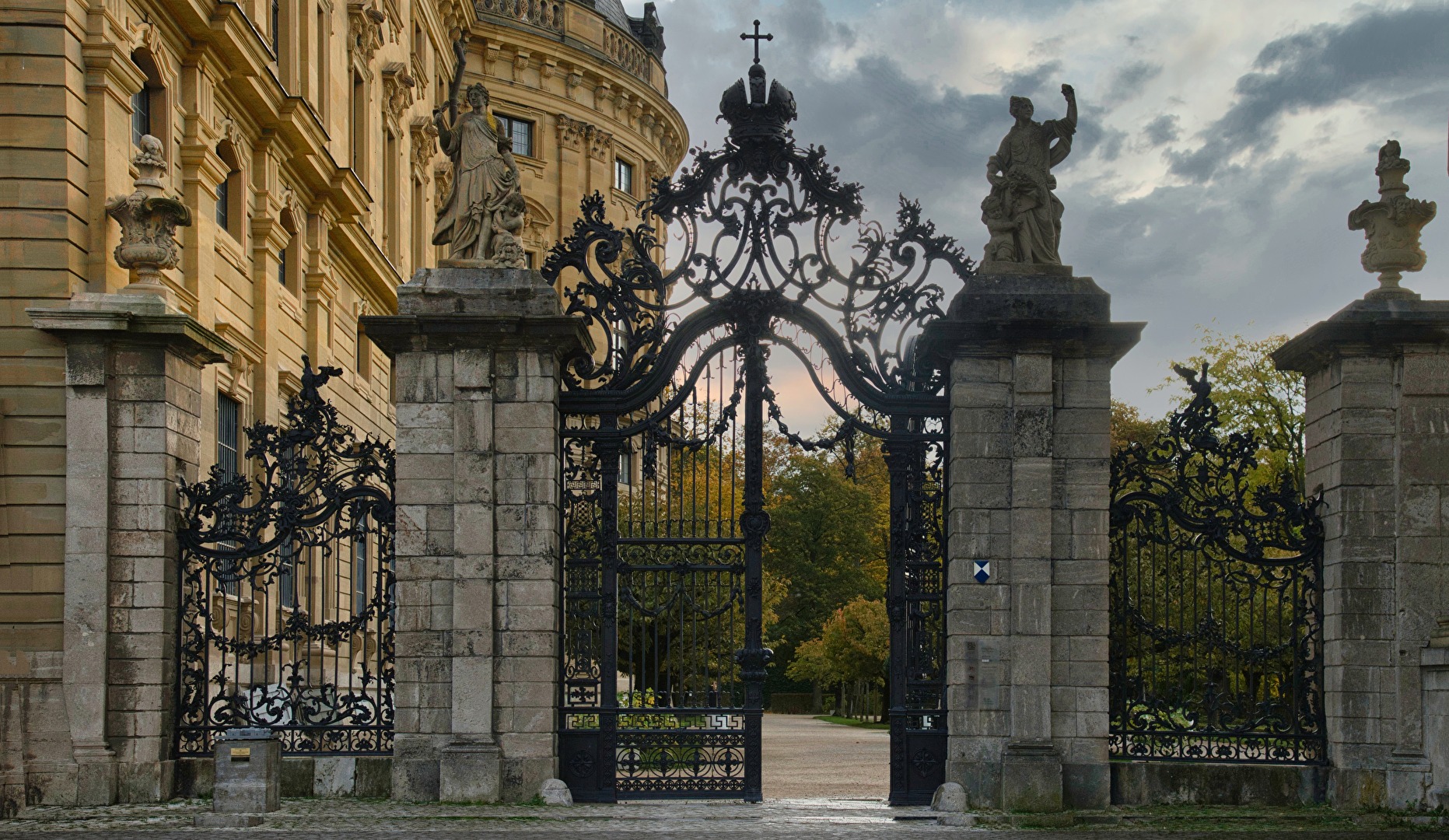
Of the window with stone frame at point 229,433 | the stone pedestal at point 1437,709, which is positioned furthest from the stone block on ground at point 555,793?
the window with stone frame at point 229,433

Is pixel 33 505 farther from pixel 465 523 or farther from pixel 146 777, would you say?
pixel 465 523

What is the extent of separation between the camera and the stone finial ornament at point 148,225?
15430mm

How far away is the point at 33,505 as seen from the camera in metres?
15.2

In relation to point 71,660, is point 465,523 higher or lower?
higher

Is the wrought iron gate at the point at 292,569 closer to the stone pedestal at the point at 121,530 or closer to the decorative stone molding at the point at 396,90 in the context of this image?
the stone pedestal at the point at 121,530

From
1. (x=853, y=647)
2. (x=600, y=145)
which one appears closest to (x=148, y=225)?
(x=853, y=647)

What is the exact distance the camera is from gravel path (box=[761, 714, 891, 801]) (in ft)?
60.9

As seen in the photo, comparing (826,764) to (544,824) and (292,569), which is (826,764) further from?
(292,569)

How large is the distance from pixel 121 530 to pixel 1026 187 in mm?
9055

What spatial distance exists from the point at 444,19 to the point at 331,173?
658 inches

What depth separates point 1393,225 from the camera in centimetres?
1524

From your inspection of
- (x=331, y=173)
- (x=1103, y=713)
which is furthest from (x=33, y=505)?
(x=331, y=173)

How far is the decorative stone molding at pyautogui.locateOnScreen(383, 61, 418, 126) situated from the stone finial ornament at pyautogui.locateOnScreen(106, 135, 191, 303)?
19945mm

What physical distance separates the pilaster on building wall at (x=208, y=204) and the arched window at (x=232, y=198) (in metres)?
0.03
